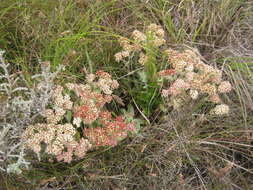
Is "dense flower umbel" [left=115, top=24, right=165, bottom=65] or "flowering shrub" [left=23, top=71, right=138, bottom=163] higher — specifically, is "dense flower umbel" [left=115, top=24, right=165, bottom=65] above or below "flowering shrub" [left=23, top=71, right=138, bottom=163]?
above

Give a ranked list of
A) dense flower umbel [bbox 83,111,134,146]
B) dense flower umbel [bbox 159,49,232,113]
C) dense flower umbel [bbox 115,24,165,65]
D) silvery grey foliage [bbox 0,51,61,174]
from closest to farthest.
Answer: silvery grey foliage [bbox 0,51,61,174]
dense flower umbel [bbox 83,111,134,146]
dense flower umbel [bbox 159,49,232,113]
dense flower umbel [bbox 115,24,165,65]

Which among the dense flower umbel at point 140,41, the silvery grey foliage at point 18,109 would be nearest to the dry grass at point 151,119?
the dense flower umbel at point 140,41

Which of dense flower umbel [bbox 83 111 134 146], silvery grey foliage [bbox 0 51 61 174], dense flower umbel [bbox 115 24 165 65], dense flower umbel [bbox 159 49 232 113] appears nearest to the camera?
silvery grey foliage [bbox 0 51 61 174]

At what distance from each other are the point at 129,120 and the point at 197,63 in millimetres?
486

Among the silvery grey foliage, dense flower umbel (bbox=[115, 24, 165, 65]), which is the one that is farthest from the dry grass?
the silvery grey foliage

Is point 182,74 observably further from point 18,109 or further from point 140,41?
point 18,109

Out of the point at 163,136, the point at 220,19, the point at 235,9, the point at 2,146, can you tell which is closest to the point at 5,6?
the point at 2,146

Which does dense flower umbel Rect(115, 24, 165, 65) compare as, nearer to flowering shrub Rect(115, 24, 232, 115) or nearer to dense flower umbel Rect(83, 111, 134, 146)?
flowering shrub Rect(115, 24, 232, 115)

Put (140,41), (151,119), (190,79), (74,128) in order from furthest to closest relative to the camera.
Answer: (151,119) < (140,41) < (190,79) < (74,128)

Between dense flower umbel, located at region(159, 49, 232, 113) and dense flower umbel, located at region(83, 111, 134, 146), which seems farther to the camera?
dense flower umbel, located at region(159, 49, 232, 113)

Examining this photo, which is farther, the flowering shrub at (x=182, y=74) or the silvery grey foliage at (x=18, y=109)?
the flowering shrub at (x=182, y=74)

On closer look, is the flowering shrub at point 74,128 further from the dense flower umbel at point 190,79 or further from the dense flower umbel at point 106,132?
the dense flower umbel at point 190,79

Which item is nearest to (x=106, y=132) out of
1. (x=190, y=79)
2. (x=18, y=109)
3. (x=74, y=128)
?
(x=74, y=128)

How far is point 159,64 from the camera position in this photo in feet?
6.51
